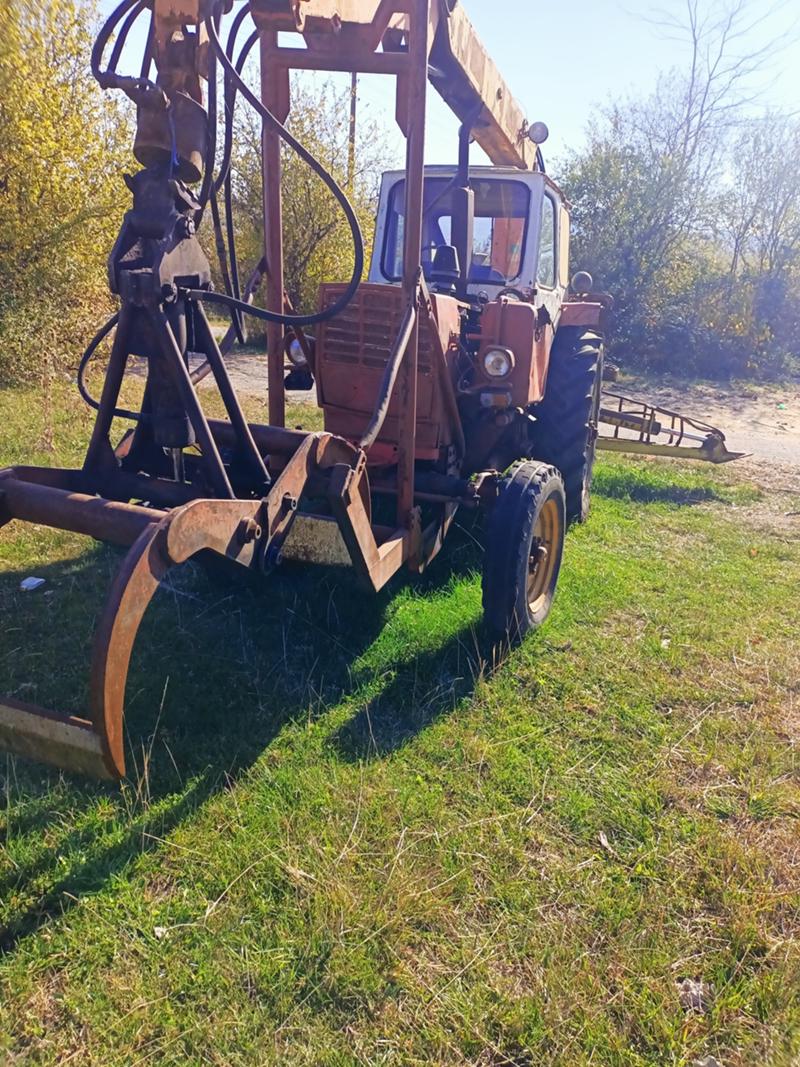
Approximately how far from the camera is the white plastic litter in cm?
401

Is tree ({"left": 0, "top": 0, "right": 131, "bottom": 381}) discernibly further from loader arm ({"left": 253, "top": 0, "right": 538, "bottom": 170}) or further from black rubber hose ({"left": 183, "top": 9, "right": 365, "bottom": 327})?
black rubber hose ({"left": 183, "top": 9, "right": 365, "bottom": 327})

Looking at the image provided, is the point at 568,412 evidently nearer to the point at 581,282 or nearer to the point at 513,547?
the point at 581,282

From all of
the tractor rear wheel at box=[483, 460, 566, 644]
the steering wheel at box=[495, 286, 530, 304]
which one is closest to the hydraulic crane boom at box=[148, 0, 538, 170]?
the steering wheel at box=[495, 286, 530, 304]

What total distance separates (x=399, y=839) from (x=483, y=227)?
4107 millimetres

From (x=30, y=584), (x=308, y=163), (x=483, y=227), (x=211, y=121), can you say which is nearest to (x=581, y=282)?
(x=483, y=227)

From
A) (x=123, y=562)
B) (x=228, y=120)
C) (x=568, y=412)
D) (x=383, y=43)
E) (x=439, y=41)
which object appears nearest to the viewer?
(x=123, y=562)

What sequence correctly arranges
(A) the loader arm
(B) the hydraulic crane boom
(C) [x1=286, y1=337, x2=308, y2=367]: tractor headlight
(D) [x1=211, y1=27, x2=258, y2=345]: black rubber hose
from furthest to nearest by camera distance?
(C) [x1=286, y1=337, x2=308, y2=367]: tractor headlight → (A) the loader arm → (D) [x1=211, y1=27, x2=258, y2=345]: black rubber hose → (B) the hydraulic crane boom

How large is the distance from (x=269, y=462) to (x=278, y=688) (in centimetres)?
96

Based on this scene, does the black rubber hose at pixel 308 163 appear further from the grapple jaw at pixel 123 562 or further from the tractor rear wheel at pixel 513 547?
the tractor rear wheel at pixel 513 547

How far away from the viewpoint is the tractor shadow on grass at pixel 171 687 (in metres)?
2.37

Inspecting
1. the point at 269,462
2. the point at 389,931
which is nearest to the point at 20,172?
the point at 269,462

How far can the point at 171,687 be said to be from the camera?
10.5 ft

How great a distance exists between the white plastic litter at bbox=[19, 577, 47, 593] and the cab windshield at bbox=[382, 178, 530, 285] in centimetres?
288

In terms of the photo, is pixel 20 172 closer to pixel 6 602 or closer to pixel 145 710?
pixel 6 602
